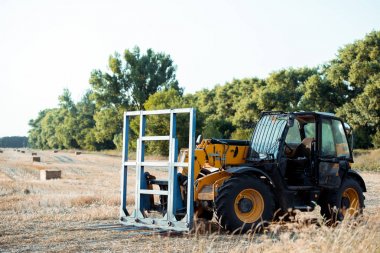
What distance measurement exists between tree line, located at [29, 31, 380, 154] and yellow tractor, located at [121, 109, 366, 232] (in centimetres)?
3277

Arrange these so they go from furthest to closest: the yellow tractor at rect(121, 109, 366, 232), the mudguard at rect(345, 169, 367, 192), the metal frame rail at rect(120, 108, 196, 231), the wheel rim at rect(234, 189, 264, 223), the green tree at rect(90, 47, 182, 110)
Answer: the green tree at rect(90, 47, 182, 110)
the mudguard at rect(345, 169, 367, 192)
the wheel rim at rect(234, 189, 264, 223)
the yellow tractor at rect(121, 109, 366, 232)
the metal frame rail at rect(120, 108, 196, 231)

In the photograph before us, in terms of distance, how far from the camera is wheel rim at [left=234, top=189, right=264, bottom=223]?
10.0m

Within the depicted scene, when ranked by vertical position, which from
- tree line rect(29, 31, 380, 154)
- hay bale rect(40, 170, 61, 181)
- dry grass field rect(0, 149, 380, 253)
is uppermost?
tree line rect(29, 31, 380, 154)

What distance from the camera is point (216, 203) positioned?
385 inches

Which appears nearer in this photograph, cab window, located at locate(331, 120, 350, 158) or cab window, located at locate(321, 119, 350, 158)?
cab window, located at locate(321, 119, 350, 158)

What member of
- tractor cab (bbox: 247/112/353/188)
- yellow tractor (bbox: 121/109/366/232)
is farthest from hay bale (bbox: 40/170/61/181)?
tractor cab (bbox: 247/112/353/188)

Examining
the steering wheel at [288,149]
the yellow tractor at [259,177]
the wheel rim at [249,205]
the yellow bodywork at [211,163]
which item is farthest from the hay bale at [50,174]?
the wheel rim at [249,205]

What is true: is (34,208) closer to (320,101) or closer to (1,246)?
(1,246)

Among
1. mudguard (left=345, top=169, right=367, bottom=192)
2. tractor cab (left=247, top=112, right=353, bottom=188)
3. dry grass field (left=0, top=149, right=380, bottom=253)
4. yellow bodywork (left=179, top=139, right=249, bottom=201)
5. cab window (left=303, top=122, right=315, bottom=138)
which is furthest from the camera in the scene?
mudguard (left=345, top=169, right=367, bottom=192)

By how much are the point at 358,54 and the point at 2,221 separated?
132 feet

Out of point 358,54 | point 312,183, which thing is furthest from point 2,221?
point 358,54

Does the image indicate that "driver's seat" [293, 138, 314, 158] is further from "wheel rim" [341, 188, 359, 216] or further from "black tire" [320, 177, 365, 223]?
"wheel rim" [341, 188, 359, 216]

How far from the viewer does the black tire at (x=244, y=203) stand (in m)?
9.76

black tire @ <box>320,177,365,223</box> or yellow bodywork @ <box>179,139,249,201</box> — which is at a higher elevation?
yellow bodywork @ <box>179,139,249,201</box>
